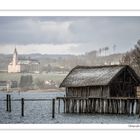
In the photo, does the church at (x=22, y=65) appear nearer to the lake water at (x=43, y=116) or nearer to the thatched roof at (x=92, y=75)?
the lake water at (x=43, y=116)

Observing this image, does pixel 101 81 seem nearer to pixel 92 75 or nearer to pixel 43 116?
pixel 92 75

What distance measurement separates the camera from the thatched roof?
37.2ft

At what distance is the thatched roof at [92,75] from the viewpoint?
11352 millimetres

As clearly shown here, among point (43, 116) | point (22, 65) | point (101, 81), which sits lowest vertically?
point (43, 116)

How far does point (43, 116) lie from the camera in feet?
37.2

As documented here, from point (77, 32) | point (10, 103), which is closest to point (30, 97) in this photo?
point (10, 103)

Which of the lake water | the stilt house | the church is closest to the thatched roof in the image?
the stilt house

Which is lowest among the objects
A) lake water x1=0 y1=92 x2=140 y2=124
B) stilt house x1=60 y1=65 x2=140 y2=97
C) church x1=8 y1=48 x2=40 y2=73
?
lake water x1=0 y1=92 x2=140 y2=124

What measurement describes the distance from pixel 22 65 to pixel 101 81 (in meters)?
1.07

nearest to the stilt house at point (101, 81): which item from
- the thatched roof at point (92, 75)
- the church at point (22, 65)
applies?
the thatched roof at point (92, 75)

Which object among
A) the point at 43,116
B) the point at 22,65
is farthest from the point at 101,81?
the point at 22,65

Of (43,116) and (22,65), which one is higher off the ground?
(22,65)

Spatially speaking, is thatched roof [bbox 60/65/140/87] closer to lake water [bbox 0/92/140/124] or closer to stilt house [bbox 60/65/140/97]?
stilt house [bbox 60/65/140/97]
